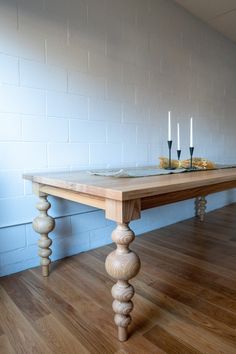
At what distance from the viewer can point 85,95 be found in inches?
72.2

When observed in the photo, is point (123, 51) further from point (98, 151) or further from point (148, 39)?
point (98, 151)

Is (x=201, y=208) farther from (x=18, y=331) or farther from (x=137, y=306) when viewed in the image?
(x=18, y=331)

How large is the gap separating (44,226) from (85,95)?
0.96 m

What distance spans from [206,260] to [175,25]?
2.14 meters

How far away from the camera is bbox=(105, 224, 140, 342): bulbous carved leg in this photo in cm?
94

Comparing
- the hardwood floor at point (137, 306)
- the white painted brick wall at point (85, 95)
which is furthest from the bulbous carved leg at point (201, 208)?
the hardwood floor at point (137, 306)

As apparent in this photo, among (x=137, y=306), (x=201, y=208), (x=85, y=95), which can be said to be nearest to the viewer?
(x=137, y=306)

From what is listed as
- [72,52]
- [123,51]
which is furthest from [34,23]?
[123,51]

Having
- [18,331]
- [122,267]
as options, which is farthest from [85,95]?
[18,331]

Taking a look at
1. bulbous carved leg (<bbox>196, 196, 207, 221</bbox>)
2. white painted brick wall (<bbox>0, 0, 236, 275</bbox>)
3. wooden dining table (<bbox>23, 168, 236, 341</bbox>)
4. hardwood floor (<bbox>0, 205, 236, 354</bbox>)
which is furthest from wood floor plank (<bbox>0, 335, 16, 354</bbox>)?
bulbous carved leg (<bbox>196, 196, 207, 221</bbox>)

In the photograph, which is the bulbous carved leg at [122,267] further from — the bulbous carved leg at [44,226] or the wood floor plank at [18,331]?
the bulbous carved leg at [44,226]

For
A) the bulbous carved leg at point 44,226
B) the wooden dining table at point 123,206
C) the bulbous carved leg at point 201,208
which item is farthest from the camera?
the bulbous carved leg at point 201,208

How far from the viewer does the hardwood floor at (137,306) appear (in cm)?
101

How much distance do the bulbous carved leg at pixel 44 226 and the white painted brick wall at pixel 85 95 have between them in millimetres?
176
